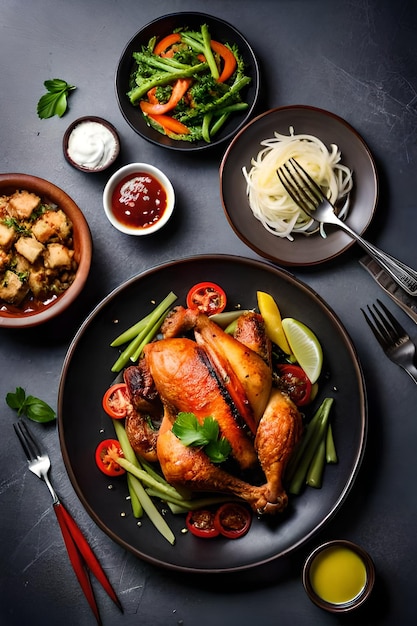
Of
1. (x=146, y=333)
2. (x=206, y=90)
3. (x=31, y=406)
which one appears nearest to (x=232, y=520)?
(x=146, y=333)

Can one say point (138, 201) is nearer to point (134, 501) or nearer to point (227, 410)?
point (227, 410)

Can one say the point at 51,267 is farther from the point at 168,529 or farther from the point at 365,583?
the point at 365,583

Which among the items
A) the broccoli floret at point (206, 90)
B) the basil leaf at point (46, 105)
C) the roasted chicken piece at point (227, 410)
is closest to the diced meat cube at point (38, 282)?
the roasted chicken piece at point (227, 410)

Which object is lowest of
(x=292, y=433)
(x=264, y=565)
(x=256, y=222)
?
(x=264, y=565)

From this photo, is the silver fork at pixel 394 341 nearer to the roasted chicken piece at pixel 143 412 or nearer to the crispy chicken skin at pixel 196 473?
the crispy chicken skin at pixel 196 473

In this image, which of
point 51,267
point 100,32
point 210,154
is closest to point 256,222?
point 210,154

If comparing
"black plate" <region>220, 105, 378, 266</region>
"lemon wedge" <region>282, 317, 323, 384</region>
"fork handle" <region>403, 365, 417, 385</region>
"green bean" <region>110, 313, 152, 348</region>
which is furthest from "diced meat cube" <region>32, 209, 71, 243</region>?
"fork handle" <region>403, 365, 417, 385</region>
